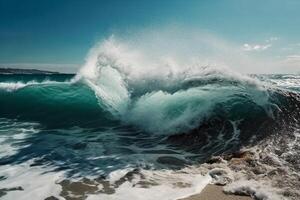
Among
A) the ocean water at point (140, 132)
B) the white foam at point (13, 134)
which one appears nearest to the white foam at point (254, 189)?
the ocean water at point (140, 132)

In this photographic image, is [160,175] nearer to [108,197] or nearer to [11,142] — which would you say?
[108,197]

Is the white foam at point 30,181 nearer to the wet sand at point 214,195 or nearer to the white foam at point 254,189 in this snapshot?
the wet sand at point 214,195

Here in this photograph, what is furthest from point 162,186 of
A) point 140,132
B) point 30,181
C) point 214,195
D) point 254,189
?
point 140,132

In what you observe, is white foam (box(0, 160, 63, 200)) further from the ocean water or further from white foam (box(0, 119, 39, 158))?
white foam (box(0, 119, 39, 158))

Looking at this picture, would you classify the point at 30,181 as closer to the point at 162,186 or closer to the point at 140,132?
the point at 162,186

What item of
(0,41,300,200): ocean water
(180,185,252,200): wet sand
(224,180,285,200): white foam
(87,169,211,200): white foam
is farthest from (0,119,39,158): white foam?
(224,180,285,200): white foam

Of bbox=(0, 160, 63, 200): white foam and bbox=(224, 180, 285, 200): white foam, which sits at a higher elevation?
bbox=(224, 180, 285, 200): white foam

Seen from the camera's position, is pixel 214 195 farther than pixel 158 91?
No

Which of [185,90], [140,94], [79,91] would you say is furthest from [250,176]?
[79,91]
